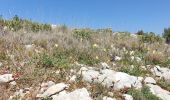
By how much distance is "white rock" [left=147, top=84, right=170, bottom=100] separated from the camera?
8805 millimetres

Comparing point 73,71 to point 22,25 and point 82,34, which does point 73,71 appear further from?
point 22,25

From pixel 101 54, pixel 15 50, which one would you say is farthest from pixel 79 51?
pixel 15 50

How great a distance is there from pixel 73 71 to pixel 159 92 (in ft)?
6.93

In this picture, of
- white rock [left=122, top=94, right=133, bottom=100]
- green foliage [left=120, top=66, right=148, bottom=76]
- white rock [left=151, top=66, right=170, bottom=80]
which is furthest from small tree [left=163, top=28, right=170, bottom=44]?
white rock [left=122, top=94, right=133, bottom=100]

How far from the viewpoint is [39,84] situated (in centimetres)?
843

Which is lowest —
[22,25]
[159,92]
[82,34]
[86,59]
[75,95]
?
[159,92]

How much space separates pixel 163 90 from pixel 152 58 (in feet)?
8.12

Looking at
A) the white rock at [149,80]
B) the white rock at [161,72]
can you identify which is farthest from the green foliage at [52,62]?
the white rock at [161,72]

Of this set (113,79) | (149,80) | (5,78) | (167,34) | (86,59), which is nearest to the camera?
(5,78)

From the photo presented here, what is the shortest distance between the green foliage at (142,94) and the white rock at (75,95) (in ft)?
3.64

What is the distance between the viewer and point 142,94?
8.41 meters

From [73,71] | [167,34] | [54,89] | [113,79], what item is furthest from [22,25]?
[167,34]

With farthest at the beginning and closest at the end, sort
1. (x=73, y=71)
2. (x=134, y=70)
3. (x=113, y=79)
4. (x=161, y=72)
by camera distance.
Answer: (x=161, y=72), (x=134, y=70), (x=73, y=71), (x=113, y=79)

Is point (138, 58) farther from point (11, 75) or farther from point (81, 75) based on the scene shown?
point (11, 75)
